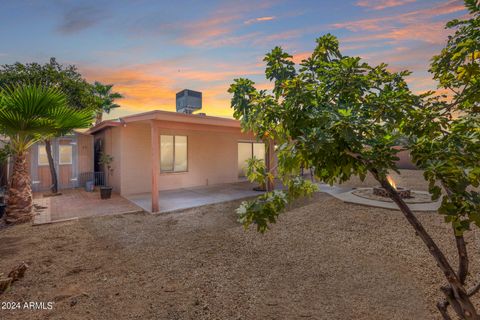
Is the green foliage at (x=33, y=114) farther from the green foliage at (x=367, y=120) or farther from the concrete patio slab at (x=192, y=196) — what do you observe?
the green foliage at (x=367, y=120)

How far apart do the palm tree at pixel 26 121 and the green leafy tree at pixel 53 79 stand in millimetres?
3850

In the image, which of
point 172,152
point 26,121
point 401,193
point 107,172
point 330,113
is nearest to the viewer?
point 330,113

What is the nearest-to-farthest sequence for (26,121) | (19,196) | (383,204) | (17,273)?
1. (17,273)
2. (26,121)
3. (19,196)
4. (383,204)

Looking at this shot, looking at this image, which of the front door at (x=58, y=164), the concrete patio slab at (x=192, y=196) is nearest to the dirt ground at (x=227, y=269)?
the concrete patio slab at (x=192, y=196)

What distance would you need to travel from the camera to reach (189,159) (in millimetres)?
10734

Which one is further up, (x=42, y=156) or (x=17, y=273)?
(x=42, y=156)

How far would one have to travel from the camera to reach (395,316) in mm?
2611

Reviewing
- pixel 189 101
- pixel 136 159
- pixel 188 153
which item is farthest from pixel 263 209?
pixel 189 101

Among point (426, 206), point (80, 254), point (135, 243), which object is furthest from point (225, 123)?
point (426, 206)

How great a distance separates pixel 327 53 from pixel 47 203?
10004 millimetres

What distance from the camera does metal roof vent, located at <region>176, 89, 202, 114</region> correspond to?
35.9 ft

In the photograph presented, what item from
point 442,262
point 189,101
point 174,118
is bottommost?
point 442,262

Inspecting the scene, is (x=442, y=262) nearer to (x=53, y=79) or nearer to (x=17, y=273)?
(x=17, y=273)

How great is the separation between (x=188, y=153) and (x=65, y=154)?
234 inches
